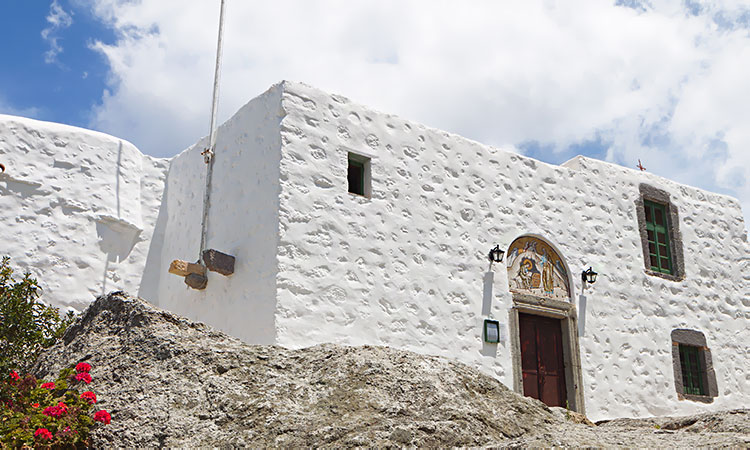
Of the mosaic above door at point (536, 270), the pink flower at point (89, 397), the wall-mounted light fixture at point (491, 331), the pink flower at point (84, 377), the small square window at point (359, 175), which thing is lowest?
the pink flower at point (89, 397)

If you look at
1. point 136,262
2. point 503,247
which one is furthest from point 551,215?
point 136,262

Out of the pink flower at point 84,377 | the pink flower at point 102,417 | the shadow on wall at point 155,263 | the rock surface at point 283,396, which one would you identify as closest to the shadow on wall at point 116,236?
the shadow on wall at point 155,263

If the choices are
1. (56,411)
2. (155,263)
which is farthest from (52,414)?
(155,263)

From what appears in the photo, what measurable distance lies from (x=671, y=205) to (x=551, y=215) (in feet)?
9.30

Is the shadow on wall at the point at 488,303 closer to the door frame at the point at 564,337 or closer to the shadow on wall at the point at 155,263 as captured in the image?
the door frame at the point at 564,337

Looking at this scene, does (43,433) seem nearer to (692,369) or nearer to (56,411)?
(56,411)

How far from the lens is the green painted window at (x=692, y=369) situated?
37.4 ft

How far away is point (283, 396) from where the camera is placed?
3.90 m

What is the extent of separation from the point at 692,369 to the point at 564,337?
2.63 meters

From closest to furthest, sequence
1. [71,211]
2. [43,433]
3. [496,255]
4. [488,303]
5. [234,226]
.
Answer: [43,433], [234,226], [488,303], [496,255], [71,211]

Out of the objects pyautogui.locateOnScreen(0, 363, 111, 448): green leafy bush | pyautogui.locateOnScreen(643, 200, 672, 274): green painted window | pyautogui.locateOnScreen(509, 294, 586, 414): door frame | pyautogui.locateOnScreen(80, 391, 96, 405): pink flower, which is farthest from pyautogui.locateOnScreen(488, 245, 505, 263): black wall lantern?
pyautogui.locateOnScreen(80, 391, 96, 405): pink flower

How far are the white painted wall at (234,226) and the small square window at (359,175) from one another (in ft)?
3.60

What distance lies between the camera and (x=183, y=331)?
428 cm

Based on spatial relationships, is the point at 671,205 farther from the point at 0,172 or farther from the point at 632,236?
the point at 0,172
